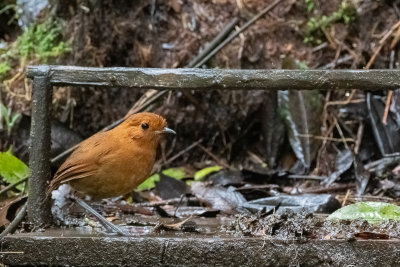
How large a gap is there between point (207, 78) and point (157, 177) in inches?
94.6

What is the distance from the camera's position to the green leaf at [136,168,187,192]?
212 inches

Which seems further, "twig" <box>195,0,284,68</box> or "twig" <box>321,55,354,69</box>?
"twig" <box>321,55,354,69</box>

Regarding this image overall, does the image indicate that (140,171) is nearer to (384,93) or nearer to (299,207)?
(299,207)

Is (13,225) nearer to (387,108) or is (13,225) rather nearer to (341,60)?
(387,108)

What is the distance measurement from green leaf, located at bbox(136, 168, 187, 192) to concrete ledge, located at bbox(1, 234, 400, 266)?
7.17ft

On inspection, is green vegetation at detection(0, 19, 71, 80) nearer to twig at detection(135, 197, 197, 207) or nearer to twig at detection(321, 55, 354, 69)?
twig at detection(135, 197, 197, 207)

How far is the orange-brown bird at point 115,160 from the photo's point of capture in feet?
11.5

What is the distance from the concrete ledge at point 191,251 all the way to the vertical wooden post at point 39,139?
325 millimetres

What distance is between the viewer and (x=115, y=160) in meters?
3.50

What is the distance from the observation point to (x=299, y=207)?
166 inches

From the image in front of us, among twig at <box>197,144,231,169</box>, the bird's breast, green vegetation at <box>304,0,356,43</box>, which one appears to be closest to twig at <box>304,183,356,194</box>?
twig at <box>197,144,231,169</box>

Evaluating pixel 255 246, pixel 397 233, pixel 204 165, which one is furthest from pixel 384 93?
pixel 255 246

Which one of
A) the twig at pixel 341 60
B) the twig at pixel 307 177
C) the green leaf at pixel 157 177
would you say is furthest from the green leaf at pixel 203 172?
the twig at pixel 341 60

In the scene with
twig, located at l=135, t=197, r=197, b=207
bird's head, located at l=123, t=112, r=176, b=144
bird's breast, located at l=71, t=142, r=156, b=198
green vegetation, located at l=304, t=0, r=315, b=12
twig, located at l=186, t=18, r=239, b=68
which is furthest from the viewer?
green vegetation, located at l=304, t=0, r=315, b=12
